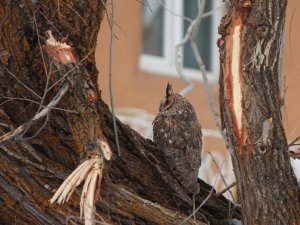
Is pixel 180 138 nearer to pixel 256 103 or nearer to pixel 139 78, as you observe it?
pixel 256 103

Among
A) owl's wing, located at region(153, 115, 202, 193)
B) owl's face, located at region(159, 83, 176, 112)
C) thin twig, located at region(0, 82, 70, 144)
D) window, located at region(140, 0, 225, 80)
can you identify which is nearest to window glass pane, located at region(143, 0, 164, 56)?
window, located at region(140, 0, 225, 80)

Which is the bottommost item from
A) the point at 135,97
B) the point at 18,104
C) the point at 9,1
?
the point at 135,97

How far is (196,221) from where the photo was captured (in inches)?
139

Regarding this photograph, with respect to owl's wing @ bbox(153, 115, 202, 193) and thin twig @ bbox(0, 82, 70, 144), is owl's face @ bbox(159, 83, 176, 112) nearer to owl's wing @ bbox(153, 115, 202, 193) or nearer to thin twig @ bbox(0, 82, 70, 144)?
owl's wing @ bbox(153, 115, 202, 193)

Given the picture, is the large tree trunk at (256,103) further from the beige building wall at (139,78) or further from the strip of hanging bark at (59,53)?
the beige building wall at (139,78)

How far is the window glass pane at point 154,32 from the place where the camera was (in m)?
10.1

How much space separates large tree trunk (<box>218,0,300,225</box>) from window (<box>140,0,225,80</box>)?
647 centimetres

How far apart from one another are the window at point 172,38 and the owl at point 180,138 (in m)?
5.31

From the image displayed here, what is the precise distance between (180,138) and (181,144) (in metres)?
0.06

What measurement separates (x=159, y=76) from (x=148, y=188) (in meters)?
6.25

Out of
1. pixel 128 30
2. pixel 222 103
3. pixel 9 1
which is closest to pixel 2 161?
pixel 9 1

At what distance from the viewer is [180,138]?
14.8ft

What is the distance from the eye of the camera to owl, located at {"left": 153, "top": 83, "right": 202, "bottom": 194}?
4051 millimetres

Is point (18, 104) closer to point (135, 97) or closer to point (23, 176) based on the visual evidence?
point (23, 176)
